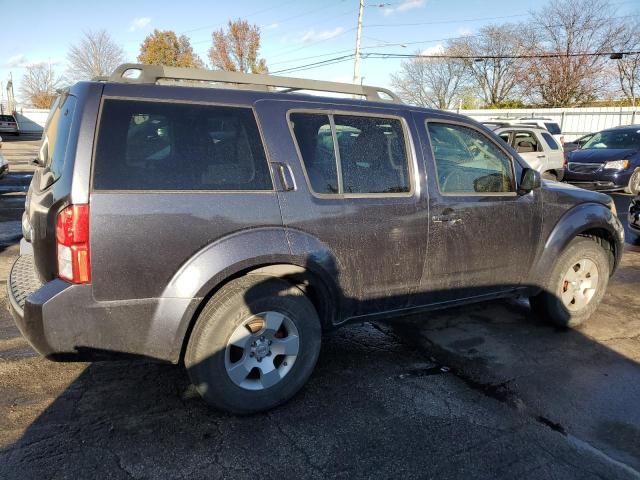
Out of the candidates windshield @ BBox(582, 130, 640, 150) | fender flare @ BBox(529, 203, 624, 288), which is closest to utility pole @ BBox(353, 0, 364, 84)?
windshield @ BBox(582, 130, 640, 150)

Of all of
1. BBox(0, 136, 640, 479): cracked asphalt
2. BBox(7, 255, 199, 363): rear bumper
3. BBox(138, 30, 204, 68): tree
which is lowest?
BBox(0, 136, 640, 479): cracked asphalt

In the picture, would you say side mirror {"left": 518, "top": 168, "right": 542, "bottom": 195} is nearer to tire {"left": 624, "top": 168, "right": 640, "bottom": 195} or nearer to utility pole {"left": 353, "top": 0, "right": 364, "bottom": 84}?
tire {"left": 624, "top": 168, "right": 640, "bottom": 195}

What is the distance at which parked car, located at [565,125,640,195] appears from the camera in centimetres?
1235

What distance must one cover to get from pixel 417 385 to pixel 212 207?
1873mm

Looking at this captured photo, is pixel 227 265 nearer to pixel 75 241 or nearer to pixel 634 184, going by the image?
pixel 75 241

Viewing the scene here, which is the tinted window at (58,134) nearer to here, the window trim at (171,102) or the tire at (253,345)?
the window trim at (171,102)

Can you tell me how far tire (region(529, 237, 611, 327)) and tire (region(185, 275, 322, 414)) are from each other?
2347mm

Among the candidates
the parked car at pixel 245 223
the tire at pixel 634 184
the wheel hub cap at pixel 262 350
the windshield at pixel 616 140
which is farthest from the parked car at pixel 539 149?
the wheel hub cap at pixel 262 350

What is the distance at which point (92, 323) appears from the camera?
2461mm

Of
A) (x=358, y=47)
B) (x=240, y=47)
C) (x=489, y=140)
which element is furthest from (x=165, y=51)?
(x=489, y=140)

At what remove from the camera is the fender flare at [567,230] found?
4035 mm

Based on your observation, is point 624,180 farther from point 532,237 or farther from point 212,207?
point 212,207

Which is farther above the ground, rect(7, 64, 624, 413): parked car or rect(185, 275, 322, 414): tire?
rect(7, 64, 624, 413): parked car

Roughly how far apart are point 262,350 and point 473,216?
1834 millimetres
